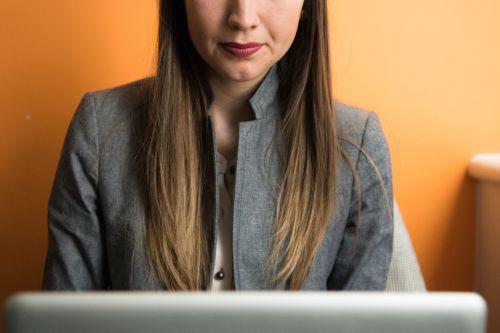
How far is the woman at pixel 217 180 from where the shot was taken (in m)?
1.12

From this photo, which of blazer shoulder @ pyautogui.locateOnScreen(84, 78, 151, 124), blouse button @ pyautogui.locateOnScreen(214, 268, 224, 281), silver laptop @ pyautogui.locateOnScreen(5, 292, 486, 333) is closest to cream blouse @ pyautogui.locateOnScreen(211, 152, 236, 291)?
blouse button @ pyautogui.locateOnScreen(214, 268, 224, 281)

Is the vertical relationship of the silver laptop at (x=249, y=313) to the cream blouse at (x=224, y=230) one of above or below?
above

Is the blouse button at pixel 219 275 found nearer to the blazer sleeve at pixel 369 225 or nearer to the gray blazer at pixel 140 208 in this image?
the gray blazer at pixel 140 208

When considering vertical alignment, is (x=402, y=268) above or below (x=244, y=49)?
below

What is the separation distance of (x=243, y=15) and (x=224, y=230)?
325mm

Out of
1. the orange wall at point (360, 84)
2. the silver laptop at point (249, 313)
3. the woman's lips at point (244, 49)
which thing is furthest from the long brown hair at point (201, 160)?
the silver laptop at point (249, 313)

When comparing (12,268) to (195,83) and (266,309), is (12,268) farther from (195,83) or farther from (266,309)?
(266,309)

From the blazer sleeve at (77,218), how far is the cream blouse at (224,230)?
0.18 meters

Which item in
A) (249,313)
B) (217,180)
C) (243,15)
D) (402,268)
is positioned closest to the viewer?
(249,313)

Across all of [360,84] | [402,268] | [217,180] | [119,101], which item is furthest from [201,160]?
[360,84]

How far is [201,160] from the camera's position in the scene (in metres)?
1.16

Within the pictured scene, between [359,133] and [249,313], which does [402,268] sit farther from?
[249,313]

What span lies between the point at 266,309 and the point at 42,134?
1125 mm

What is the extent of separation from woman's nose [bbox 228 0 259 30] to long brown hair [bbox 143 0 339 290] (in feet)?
0.47
